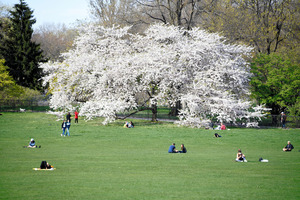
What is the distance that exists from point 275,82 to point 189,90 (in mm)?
9356

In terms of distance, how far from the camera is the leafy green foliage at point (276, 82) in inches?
1765

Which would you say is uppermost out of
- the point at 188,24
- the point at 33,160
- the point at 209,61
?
the point at 188,24

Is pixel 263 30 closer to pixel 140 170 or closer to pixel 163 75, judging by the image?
pixel 163 75

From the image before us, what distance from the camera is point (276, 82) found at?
45.2 m

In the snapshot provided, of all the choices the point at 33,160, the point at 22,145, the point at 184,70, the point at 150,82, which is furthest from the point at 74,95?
the point at 33,160

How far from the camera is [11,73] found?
66.7m

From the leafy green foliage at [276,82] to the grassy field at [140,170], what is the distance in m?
12.3

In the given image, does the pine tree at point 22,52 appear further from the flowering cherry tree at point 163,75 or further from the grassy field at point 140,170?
the grassy field at point 140,170

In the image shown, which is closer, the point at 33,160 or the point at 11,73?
the point at 33,160

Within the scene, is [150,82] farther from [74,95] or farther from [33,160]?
[33,160]

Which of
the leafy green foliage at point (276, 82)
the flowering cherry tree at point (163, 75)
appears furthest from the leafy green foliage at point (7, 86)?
the leafy green foliage at point (276, 82)

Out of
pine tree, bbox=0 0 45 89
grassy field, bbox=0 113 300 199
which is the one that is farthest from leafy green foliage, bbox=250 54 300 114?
pine tree, bbox=0 0 45 89

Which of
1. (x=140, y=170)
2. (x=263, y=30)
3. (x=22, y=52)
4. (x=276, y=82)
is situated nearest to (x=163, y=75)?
(x=276, y=82)

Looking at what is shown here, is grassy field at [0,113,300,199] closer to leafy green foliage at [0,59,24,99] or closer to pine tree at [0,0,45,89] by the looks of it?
leafy green foliage at [0,59,24,99]
